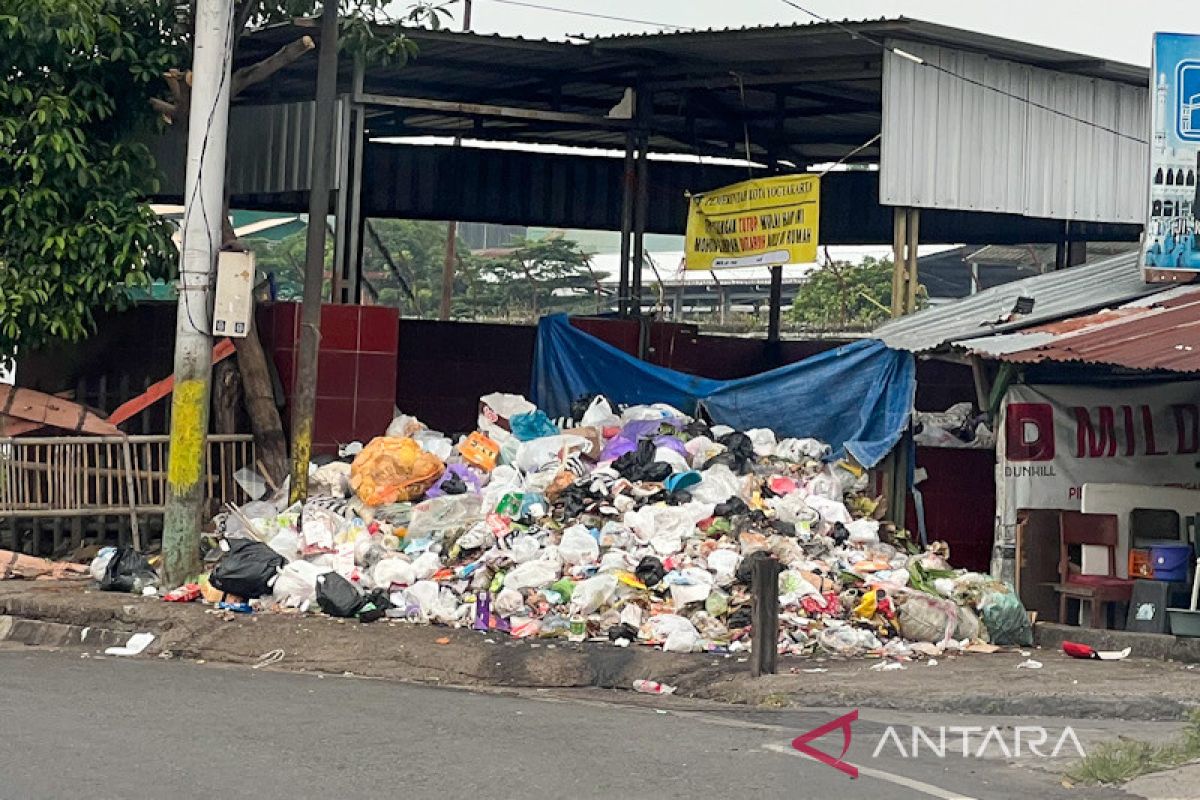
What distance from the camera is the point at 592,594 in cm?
1301

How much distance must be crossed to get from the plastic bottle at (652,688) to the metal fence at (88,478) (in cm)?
567

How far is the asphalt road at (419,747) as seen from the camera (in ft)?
25.3

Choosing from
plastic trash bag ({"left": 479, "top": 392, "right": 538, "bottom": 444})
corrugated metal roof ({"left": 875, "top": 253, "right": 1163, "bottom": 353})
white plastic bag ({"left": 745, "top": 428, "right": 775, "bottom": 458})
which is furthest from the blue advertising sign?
plastic trash bag ({"left": 479, "top": 392, "right": 538, "bottom": 444})

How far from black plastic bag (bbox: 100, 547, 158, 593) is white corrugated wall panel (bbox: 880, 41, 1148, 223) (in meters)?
7.69

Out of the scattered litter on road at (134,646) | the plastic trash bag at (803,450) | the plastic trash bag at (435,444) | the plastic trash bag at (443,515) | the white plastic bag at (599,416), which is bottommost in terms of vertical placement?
the scattered litter on road at (134,646)

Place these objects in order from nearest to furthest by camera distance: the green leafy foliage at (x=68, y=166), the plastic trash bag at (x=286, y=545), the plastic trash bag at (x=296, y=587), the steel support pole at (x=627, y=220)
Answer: the plastic trash bag at (x=296, y=587)
the plastic trash bag at (x=286, y=545)
the green leafy foliage at (x=68, y=166)
the steel support pole at (x=627, y=220)

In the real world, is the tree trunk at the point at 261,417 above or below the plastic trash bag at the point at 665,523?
above

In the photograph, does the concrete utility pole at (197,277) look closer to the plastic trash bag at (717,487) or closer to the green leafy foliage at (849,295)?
the plastic trash bag at (717,487)

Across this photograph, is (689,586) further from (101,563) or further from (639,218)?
(639,218)

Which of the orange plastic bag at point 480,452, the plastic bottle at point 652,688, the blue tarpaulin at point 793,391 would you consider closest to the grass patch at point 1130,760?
the plastic bottle at point 652,688

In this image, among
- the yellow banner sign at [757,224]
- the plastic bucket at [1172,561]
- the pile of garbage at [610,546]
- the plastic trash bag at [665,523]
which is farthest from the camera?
the yellow banner sign at [757,224]

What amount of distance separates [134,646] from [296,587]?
144cm

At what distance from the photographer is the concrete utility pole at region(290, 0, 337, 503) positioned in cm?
1499

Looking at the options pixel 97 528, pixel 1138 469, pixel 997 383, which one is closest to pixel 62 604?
pixel 97 528
